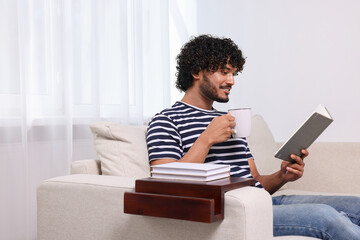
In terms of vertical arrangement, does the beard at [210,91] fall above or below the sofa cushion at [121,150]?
above

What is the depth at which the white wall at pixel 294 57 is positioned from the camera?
101 inches

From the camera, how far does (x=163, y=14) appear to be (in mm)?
2643

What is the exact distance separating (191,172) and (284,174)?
0.66 m

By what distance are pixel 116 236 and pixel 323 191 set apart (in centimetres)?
125

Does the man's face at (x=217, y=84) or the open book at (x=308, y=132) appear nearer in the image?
the open book at (x=308, y=132)

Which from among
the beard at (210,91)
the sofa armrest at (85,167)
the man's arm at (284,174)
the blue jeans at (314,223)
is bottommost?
the blue jeans at (314,223)

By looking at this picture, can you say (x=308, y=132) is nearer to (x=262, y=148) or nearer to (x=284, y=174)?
(x=284, y=174)

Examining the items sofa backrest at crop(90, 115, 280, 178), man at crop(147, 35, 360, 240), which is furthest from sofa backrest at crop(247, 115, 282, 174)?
sofa backrest at crop(90, 115, 280, 178)

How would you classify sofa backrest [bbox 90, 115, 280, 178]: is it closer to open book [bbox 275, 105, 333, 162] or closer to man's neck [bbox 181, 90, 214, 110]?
man's neck [bbox 181, 90, 214, 110]

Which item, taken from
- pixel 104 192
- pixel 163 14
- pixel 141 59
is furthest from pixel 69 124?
pixel 163 14

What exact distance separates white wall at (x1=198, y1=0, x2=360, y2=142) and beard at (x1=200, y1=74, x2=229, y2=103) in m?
1.18

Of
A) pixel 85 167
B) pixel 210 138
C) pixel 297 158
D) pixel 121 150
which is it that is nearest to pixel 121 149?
pixel 121 150

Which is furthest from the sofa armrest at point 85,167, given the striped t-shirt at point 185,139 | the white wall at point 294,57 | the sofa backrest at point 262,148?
the white wall at point 294,57

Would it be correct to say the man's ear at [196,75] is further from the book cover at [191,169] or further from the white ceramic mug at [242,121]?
the book cover at [191,169]
